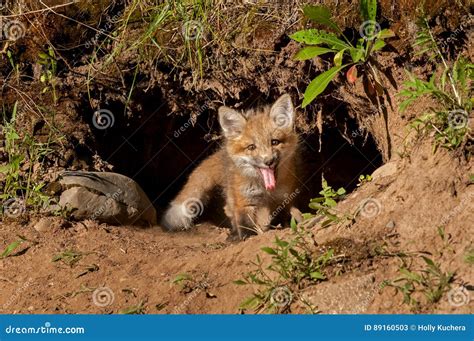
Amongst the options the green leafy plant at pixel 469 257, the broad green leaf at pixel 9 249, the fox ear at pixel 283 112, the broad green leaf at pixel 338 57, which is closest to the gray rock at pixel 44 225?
the broad green leaf at pixel 9 249

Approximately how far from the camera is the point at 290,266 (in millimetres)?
3994

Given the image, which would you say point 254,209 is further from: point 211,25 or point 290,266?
point 290,266


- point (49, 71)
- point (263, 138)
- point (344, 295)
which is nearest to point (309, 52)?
point (263, 138)

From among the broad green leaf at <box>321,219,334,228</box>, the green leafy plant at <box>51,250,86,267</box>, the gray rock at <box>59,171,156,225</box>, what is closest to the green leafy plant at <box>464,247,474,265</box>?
the broad green leaf at <box>321,219,334,228</box>

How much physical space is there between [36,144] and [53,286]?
1.69m

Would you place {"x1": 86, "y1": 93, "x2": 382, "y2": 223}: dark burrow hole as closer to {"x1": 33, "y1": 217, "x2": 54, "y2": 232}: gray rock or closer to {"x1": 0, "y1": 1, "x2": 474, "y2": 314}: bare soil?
{"x1": 0, "y1": 1, "x2": 474, "y2": 314}: bare soil

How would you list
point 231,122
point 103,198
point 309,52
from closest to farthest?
point 309,52
point 103,198
point 231,122

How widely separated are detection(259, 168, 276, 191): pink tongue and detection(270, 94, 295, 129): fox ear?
1.57ft

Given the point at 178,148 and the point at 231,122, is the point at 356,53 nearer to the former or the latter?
the point at 231,122

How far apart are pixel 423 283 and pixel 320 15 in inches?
101

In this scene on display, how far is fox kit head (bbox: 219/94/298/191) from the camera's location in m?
6.36

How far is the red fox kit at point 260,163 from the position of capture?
6379mm

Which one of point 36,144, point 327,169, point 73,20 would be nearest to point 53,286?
point 36,144

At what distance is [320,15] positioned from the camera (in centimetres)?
527
